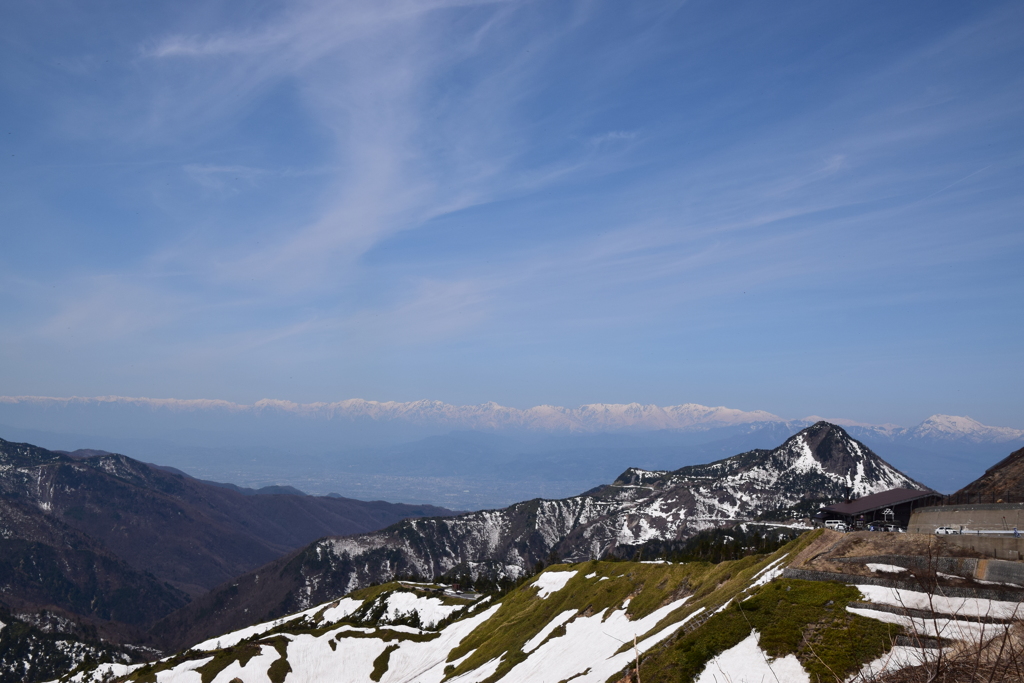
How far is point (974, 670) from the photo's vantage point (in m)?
9.30

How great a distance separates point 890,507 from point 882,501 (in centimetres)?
173

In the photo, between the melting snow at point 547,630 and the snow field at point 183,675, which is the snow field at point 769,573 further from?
the snow field at point 183,675

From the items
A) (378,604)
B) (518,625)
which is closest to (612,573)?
(518,625)

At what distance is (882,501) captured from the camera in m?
86.4

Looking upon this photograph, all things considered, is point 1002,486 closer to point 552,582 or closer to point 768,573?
point 768,573

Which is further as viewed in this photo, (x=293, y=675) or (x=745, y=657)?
(x=293, y=675)

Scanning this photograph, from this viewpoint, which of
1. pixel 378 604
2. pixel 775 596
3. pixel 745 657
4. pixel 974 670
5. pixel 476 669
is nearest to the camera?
pixel 974 670

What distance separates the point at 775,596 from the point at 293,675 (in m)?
114

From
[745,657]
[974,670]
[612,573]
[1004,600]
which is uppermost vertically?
[974,670]

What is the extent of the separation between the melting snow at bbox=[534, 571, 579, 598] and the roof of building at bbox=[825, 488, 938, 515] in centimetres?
4133

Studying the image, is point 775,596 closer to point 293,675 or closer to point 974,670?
point 974,670

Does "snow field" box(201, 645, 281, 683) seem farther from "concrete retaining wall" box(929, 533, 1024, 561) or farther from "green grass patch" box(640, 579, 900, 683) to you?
"concrete retaining wall" box(929, 533, 1024, 561)

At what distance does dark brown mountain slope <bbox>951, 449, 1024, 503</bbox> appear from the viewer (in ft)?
255

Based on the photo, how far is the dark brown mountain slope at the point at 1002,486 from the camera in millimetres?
77688
